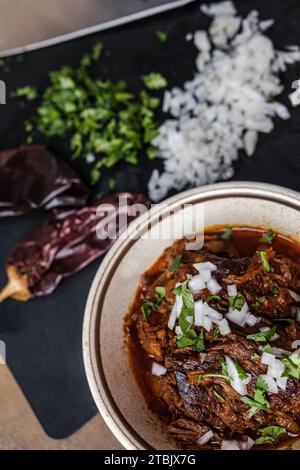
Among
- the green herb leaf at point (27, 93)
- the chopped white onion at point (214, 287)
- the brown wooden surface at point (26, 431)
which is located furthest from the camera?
the green herb leaf at point (27, 93)

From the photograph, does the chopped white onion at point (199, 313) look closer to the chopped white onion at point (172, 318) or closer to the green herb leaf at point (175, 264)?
the chopped white onion at point (172, 318)

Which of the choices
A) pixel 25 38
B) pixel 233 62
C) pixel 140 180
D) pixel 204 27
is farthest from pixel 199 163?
pixel 25 38

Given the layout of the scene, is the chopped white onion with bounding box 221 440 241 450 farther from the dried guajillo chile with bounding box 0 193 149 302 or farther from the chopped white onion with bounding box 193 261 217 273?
the dried guajillo chile with bounding box 0 193 149 302

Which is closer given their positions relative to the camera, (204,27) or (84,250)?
(84,250)

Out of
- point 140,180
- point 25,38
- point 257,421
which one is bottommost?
point 257,421

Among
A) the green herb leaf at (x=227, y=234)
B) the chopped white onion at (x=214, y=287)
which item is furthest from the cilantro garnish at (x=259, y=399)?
the green herb leaf at (x=227, y=234)

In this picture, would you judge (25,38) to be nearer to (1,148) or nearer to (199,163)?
(1,148)

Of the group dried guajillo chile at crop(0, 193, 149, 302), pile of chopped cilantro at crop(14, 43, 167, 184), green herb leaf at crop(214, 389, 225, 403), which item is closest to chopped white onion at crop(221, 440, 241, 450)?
green herb leaf at crop(214, 389, 225, 403)

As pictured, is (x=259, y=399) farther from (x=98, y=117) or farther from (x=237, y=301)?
(x=98, y=117)
